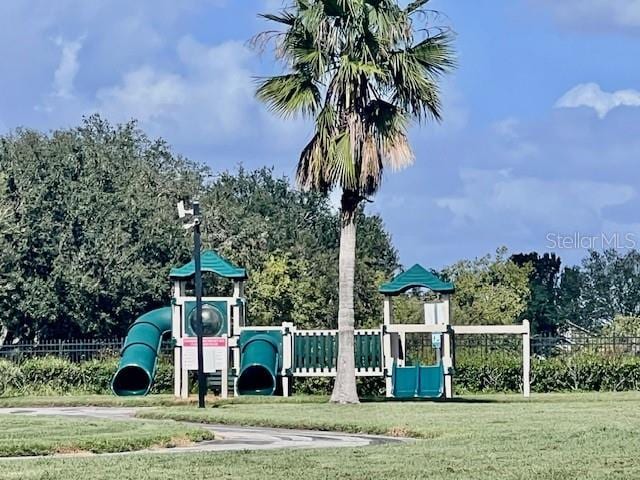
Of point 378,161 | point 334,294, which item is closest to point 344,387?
point 378,161

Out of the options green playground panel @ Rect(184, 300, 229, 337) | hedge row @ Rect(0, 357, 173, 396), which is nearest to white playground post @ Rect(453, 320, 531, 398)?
green playground panel @ Rect(184, 300, 229, 337)

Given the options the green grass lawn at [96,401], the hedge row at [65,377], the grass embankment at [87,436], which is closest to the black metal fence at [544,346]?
the hedge row at [65,377]

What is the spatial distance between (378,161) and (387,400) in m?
5.92

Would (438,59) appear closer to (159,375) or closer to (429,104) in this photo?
(429,104)

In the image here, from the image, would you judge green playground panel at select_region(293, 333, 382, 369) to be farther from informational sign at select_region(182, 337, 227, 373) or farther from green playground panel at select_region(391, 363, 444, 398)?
informational sign at select_region(182, 337, 227, 373)

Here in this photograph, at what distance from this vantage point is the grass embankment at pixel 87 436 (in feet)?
53.0

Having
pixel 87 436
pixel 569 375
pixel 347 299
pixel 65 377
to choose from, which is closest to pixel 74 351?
pixel 65 377

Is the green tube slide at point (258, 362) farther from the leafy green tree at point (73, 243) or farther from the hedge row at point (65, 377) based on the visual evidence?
the leafy green tree at point (73, 243)

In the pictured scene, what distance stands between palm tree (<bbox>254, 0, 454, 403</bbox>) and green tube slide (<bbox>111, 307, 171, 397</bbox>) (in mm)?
7070

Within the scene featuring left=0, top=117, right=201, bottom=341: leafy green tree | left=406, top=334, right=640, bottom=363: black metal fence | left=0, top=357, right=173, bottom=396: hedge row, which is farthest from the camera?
left=0, top=117, right=201, bottom=341: leafy green tree

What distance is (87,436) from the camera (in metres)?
17.5

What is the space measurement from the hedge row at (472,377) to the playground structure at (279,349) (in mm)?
1082

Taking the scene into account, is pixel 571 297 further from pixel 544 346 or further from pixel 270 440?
pixel 270 440

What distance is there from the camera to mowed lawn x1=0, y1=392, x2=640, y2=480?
1274 centimetres
